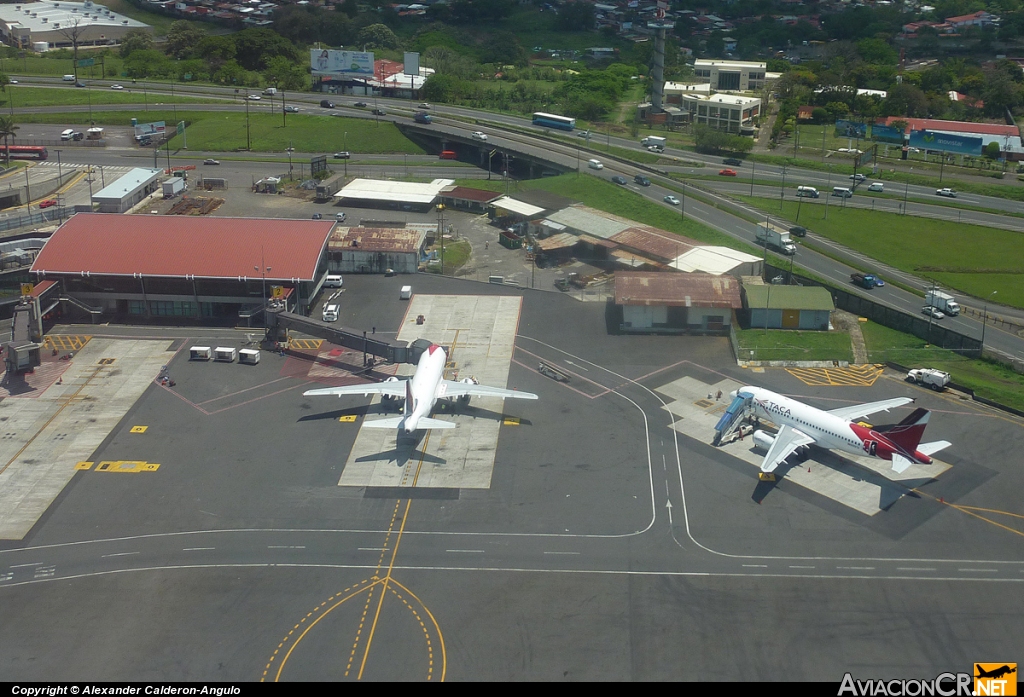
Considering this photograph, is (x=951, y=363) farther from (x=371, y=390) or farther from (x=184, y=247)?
(x=184, y=247)

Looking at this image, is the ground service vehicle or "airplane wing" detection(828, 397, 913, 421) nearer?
"airplane wing" detection(828, 397, 913, 421)

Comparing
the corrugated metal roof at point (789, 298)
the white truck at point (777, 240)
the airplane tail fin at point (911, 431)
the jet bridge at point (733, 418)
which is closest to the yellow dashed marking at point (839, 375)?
the corrugated metal roof at point (789, 298)

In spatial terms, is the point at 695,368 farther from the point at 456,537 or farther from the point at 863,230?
the point at 863,230

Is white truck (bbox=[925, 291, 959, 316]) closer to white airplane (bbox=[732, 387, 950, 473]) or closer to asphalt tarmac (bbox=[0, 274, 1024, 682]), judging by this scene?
asphalt tarmac (bbox=[0, 274, 1024, 682])

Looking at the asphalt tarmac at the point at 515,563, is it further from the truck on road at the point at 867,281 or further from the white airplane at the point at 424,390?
the truck on road at the point at 867,281

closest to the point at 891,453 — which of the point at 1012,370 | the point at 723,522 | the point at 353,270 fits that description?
the point at 723,522

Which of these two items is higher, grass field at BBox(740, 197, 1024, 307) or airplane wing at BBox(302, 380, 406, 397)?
grass field at BBox(740, 197, 1024, 307)

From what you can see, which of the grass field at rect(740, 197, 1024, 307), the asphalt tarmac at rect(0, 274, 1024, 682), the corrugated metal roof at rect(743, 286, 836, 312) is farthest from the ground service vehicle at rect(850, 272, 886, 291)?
the asphalt tarmac at rect(0, 274, 1024, 682)
